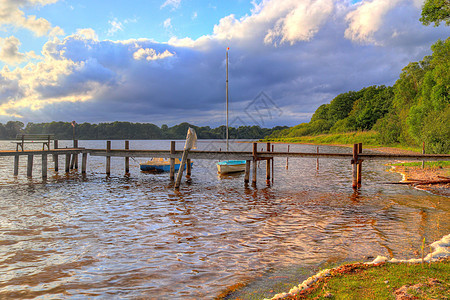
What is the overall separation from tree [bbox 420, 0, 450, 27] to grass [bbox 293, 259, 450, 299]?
3137cm

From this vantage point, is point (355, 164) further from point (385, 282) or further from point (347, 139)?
point (347, 139)

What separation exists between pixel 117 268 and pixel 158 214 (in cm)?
573

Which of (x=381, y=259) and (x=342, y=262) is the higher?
(x=381, y=259)

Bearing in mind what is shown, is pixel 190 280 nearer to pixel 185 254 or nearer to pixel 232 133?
pixel 185 254

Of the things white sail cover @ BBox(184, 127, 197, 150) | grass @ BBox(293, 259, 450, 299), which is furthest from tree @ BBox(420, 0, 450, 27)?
grass @ BBox(293, 259, 450, 299)

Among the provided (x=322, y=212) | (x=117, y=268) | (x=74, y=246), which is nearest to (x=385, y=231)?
(x=322, y=212)

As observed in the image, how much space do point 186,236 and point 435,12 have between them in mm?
32676

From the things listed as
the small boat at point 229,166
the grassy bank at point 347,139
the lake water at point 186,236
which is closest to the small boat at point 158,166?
the small boat at point 229,166

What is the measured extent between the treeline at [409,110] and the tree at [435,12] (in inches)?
240

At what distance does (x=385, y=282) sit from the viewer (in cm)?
506

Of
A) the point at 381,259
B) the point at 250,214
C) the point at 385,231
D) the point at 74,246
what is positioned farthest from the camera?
the point at 250,214

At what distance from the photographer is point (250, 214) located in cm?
1313

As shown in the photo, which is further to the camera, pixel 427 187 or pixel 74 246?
pixel 427 187

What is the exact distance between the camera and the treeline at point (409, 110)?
3216cm
